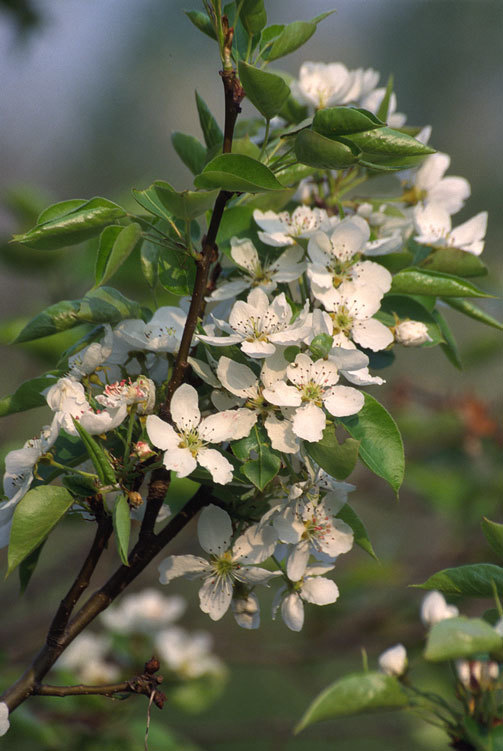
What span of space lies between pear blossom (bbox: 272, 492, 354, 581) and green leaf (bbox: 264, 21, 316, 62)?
0.51 meters

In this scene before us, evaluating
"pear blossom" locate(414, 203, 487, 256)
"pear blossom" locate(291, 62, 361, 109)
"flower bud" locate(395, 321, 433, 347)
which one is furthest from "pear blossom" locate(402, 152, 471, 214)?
"flower bud" locate(395, 321, 433, 347)

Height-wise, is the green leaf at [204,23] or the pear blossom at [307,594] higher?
the green leaf at [204,23]

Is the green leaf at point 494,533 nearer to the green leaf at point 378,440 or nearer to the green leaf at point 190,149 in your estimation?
the green leaf at point 378,440

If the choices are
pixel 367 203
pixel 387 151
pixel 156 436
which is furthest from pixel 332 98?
pixel 156 436

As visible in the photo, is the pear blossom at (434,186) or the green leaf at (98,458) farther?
the pear blossom at (434,186)

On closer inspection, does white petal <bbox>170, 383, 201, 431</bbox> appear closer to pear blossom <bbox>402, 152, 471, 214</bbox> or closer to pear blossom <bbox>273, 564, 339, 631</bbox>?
pear blossom <bbox>273, 564, 339, 631</bbox>

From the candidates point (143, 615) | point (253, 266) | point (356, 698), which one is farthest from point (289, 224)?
point (143, 615)

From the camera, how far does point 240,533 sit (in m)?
0.79

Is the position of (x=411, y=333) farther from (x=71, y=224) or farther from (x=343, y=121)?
(x=71, y=224)

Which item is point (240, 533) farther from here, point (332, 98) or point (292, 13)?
point (292, 13)

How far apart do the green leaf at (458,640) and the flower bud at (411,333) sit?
33cm

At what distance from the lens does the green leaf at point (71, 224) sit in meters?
0.72

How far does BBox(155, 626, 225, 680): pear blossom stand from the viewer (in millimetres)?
1875

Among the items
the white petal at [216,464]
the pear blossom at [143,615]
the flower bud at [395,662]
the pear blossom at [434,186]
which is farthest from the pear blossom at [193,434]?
the pear blossom at [143,615]
